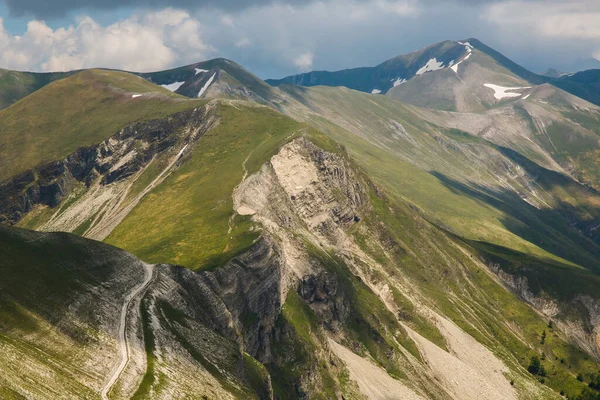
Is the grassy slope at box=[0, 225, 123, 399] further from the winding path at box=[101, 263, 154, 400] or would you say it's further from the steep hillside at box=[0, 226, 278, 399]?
the winding path at box=[101, 263, 154, 400]

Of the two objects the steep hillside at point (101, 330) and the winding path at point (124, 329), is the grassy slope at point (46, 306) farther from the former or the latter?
the winding path at point (124, 329)

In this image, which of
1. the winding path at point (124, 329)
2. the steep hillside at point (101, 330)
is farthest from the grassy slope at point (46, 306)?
the winding path at point (124, 329)

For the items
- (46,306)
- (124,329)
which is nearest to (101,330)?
(124,329)

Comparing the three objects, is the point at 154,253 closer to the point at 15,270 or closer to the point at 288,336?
the point at 288,336

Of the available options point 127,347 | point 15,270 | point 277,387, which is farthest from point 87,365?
point 277,387

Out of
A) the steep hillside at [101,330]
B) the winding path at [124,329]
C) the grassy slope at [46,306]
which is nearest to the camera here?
the grassy slope at [46,306]

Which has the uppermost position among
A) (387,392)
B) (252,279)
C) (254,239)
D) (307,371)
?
(254,239)

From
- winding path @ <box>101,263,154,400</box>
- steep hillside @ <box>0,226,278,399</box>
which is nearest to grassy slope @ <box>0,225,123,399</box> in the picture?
steep hillside @ <box>0,226,278,399</box>

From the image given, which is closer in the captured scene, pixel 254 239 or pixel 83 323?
pixel 83 323

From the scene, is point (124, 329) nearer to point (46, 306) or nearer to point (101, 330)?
point (101, 330)
